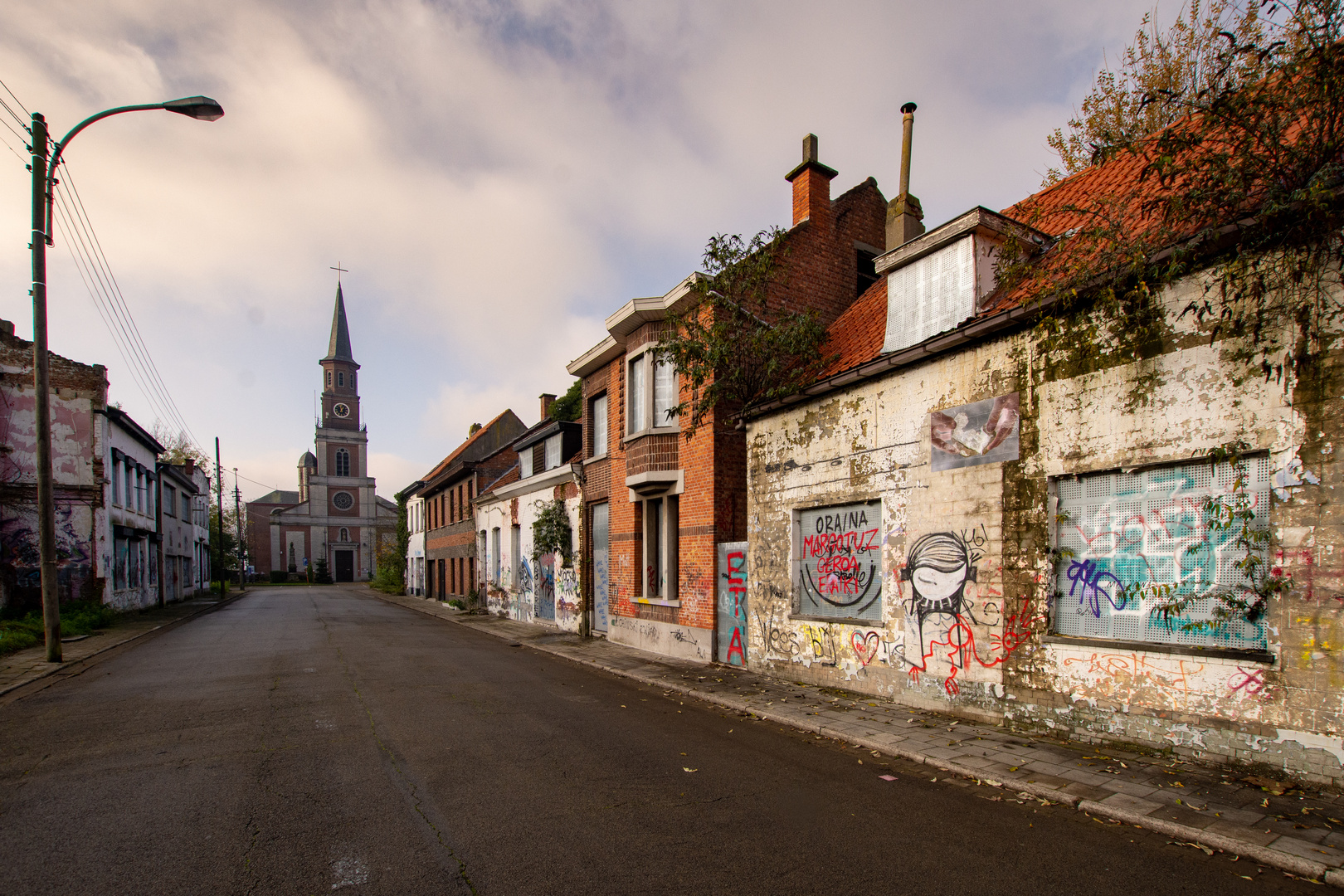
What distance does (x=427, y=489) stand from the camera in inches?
1449

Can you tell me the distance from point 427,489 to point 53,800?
32.7m

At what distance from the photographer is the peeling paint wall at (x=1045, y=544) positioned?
5.12 meters

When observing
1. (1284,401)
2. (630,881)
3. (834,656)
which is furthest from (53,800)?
(1284,401)

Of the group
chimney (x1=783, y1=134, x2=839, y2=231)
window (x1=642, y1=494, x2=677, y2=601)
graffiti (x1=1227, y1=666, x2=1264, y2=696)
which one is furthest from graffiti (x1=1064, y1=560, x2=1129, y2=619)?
chimney (x1=783, y1=134, x2=839, y2=231)

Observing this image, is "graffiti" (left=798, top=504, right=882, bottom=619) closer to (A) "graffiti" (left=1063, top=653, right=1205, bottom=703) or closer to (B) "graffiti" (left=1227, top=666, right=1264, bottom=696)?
(A) "graffiti" (left=1063, top=653, right=1205, bottom=703)

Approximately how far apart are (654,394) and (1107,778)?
10063 mm

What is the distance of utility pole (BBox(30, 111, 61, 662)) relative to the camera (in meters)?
11.8

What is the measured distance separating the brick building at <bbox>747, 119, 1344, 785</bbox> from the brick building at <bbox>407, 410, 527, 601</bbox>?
67.6 feet

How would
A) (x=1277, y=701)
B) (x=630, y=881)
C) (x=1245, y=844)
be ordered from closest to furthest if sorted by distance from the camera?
1. (x=630, y=881)
2. (x=1245, y=844)
3. (x=1277, y=701)

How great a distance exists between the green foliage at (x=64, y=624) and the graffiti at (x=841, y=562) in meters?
15.8

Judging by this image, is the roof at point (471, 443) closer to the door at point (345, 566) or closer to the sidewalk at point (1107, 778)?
the sidewalk at point (1107, 778)

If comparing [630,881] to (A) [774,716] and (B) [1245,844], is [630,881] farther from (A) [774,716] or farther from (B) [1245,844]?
(A) [774,716]

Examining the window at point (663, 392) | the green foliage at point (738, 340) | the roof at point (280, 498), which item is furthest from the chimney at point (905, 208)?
the roof at point (280, 498)

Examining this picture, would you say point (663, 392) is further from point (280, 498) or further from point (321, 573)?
point (280, 498)
